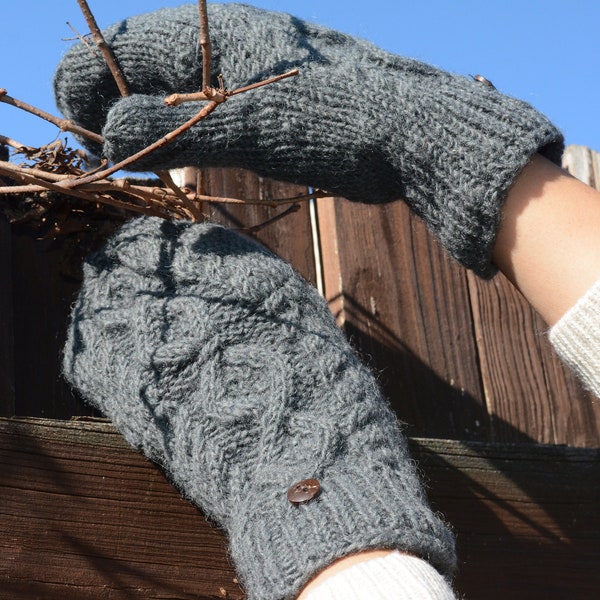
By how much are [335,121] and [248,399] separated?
1.15ft

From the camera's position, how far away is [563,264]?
1.01 m

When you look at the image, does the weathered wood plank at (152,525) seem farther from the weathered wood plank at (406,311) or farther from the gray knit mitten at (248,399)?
the weathered wood plank at (406,311)

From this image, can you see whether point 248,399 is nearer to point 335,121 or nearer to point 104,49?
point 335,121

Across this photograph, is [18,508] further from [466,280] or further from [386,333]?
[466,280]

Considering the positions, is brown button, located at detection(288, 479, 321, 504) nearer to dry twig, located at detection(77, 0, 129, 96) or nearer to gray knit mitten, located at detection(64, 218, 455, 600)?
gray knit mitten, located at detection(64, 218, 455, 600)

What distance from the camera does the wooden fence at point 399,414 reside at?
3.47 ft

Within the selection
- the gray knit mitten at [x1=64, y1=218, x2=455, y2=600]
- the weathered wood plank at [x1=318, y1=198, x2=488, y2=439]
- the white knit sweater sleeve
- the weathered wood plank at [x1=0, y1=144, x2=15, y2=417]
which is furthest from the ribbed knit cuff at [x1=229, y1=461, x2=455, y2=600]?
the weathered wood plank at [x1=318, y1=198, x2=488, y2=439]

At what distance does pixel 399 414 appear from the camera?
1543 millimetres

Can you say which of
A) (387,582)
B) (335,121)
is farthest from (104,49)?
(387,582)

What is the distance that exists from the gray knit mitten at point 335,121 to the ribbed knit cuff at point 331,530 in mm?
308

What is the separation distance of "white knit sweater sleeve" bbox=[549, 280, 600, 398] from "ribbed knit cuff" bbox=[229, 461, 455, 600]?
0.23 m

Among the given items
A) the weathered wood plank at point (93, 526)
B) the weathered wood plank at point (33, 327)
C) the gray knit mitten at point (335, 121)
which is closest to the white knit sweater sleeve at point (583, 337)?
the gray knit mitten at point (335, 121)

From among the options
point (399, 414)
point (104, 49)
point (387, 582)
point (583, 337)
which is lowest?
point (387, 582)

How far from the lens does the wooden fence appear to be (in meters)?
1.06
